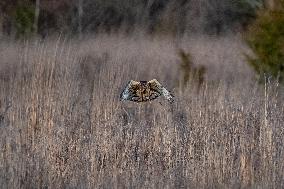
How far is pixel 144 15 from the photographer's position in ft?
91.5

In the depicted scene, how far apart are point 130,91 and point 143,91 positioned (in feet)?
0.72

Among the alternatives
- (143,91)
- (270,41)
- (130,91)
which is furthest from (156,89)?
(270,41)

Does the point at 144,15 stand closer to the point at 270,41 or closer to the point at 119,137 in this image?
the point at 270,41

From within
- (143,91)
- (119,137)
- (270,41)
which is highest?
(270,41)

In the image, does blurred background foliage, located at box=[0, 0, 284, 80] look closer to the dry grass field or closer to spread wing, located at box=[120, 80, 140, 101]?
spread wing, located at box=[120, 80, 140, 101]

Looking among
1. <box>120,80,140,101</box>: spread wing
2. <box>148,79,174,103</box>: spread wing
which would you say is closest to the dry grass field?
<box>120,80,140,101</box>: spread wing

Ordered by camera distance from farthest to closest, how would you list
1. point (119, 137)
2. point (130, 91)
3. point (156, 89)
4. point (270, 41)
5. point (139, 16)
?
point (139, 16) < point (270, 41) < point (156, 89) < point (130, 91) < point (119, 137)

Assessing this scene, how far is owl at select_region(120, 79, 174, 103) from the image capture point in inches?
332

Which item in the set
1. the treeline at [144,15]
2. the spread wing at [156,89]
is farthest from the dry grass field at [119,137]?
the treeline at [144,15]

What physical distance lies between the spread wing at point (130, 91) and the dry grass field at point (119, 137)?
515 millimetres

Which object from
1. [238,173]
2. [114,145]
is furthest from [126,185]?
[238,173]

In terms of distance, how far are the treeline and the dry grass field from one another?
17.0m

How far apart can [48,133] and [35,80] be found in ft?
1.77

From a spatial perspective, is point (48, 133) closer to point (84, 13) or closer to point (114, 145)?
point (114, 145)
